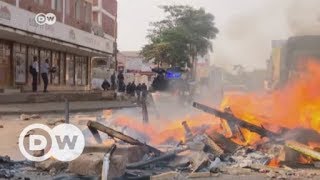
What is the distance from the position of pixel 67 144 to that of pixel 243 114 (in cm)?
376

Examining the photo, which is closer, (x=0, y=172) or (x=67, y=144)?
(x=0, y=172)

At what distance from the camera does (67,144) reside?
9.80 meters

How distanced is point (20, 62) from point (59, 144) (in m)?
19.2

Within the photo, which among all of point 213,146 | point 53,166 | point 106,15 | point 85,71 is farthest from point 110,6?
point 53,166

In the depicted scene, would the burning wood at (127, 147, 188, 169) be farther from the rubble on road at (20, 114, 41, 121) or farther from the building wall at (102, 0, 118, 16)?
the building wall at (102, 0, 118, 16)

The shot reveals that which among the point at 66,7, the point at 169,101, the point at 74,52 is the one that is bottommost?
the point at 169,101

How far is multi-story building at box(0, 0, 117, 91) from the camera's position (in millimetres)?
25555

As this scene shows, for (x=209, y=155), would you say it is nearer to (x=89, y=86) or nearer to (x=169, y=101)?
(x=169, y=101)

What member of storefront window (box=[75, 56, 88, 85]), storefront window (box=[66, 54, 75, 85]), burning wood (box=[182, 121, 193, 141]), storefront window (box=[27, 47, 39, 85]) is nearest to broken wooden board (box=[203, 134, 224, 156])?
burning wood (box=[182, 121, 193, 141])

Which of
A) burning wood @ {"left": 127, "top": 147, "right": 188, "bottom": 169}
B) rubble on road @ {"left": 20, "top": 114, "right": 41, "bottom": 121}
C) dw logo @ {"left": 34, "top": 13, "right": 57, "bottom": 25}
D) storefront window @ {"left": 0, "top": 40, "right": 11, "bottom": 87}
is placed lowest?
rubble on road @ {"left": 20, "top": 114, "right": 41, "bottom": 121}

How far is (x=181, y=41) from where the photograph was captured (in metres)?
52.7

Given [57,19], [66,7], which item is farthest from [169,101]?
[66,7]

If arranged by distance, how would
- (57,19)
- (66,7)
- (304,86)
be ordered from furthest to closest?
(66,7)
(57,19)
(304,86)

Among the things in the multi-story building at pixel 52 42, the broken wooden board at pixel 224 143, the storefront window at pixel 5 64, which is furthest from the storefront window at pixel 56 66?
the broken wooden board at pixel 224 143
